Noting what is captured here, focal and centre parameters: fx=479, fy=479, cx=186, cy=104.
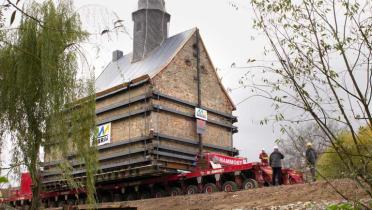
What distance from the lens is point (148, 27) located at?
64.8ft

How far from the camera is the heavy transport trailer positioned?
44.1 ft

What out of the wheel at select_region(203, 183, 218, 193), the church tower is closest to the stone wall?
the wheel at select_region(203, 183, 218, 193)

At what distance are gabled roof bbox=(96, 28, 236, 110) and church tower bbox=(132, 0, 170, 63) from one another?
21.6 inches

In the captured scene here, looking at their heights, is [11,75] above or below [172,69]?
below

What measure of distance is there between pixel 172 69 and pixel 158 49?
2.93 meters

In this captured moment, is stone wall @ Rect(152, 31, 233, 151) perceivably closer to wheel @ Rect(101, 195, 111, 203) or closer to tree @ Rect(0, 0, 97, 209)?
wheel @ Rect(101, 195, 111, 203)

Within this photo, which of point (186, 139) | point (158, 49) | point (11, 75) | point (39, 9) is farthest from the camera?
point (158, 49)

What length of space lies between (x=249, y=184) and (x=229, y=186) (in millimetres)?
622

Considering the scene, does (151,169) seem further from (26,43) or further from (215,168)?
(26,43)

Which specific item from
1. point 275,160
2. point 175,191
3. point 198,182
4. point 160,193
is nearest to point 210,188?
point 198,182

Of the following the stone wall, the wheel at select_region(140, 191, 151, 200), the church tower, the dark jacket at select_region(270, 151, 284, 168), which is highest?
the church tower

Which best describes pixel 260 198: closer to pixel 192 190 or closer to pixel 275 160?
pixel 275 160

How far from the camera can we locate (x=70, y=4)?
9445mm

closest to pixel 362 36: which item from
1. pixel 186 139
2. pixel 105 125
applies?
pixel 186 139
